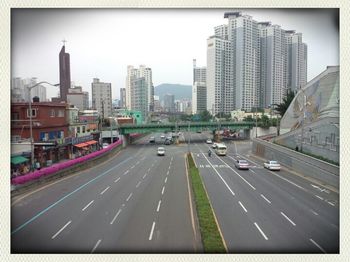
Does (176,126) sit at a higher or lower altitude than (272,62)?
lower

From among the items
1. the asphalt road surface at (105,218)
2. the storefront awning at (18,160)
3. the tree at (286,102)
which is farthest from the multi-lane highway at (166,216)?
the tree at (286,102)

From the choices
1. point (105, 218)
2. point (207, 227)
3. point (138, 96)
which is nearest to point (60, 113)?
point (105, 218)

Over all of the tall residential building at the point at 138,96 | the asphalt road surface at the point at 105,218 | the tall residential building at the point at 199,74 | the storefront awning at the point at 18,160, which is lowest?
the asphalt road surface at the point at 105,218

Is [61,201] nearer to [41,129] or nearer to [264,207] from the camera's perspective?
[264,207]

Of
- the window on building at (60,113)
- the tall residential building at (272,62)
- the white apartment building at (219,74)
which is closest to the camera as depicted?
the window on building at (60,113)

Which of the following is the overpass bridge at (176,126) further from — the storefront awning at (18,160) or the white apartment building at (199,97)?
the white apartment building at (199,97)

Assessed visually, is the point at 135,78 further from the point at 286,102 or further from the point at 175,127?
the point at 286,102

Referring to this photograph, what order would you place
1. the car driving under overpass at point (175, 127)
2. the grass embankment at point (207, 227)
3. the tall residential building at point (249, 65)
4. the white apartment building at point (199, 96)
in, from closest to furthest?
the grass embankment at point (207, 227), the car driving under overpass at point (175, 127), the tall residential building at point (249, 65), the white apartment building at point (199, 96)

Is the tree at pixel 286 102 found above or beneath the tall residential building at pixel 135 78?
beneath
